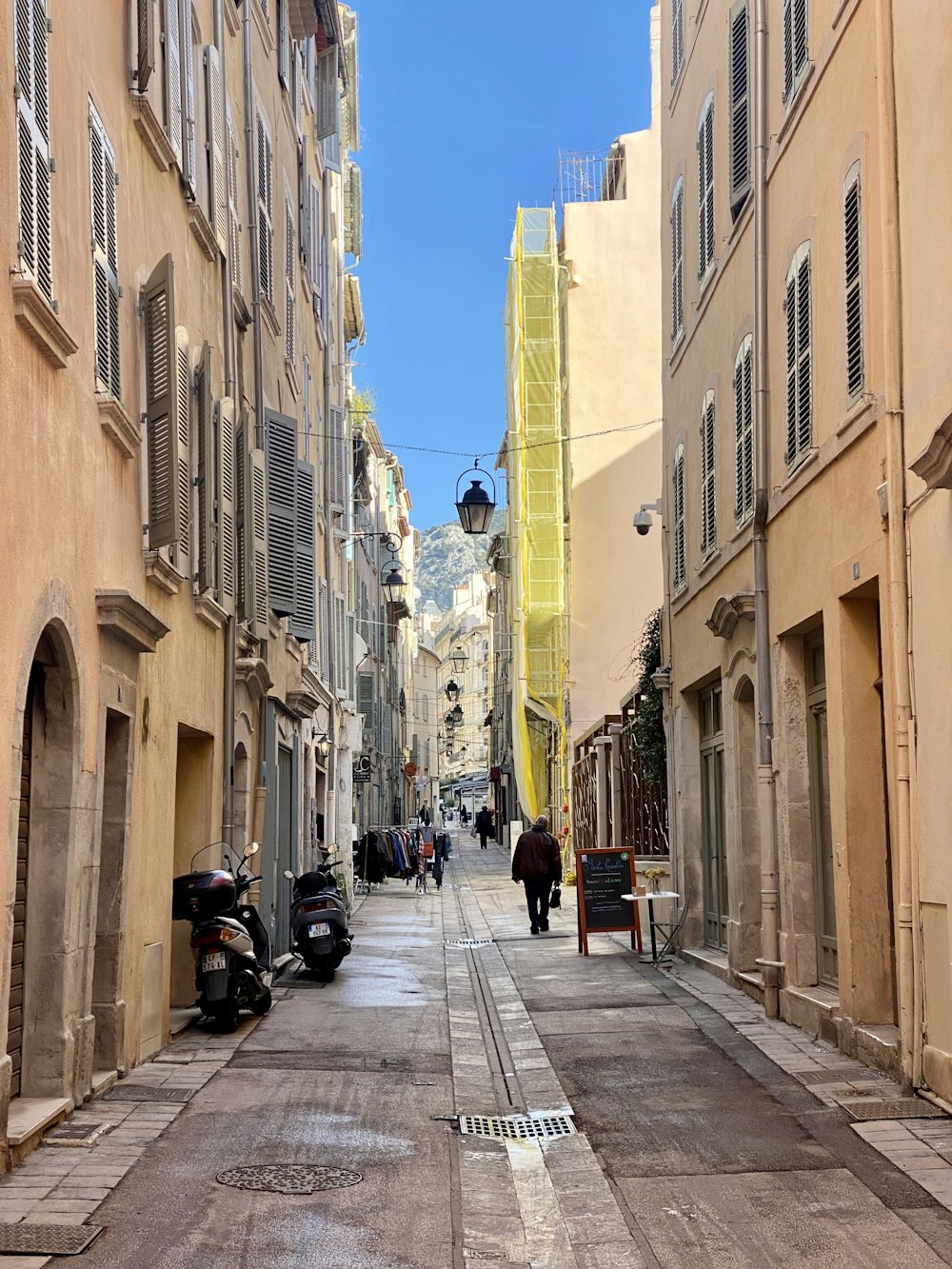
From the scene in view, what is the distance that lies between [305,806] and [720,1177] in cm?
1533

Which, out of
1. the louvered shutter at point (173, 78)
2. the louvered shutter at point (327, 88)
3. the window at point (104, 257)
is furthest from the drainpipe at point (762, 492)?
the louvered shutter at point (327, 88)

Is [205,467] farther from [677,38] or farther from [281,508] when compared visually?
[677,38]

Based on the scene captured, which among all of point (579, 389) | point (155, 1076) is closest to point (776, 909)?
point (155, 1076)

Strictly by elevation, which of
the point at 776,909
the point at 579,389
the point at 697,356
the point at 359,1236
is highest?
the point at 579,389

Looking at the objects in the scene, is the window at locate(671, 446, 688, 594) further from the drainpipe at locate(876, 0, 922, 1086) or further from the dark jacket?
the drainpipe at locate(876, 0, 922, 1086)

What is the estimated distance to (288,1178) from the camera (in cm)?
733

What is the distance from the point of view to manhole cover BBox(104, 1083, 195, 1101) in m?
9.40

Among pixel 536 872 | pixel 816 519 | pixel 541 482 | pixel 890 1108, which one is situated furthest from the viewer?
pixel 541 482

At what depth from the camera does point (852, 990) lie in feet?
35.0

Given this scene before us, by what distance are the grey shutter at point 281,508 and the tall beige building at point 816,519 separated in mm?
4435

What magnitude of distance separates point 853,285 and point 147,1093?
6791 millimetres

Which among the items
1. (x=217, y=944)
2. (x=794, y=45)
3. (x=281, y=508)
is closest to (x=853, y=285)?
(x=794, y=45)

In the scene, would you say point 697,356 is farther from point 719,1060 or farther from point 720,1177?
point 720,1177

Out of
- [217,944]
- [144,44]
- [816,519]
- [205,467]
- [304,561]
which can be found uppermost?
[144,44]
